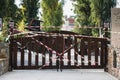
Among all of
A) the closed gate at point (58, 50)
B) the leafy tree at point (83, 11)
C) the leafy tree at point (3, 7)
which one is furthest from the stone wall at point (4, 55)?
the leafy tree at point (83, 11)

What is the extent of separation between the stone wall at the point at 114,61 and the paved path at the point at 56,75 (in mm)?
236

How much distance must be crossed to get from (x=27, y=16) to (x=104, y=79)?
3160 centimetres

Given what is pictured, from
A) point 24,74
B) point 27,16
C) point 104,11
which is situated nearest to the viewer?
point 24,74

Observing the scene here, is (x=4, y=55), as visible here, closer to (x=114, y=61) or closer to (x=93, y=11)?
(x=114, y=61)

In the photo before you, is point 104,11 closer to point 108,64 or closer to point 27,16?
point 27,16

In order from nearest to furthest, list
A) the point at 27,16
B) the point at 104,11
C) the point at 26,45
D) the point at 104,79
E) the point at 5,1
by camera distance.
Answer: the point at 104,79 < the point at 26,45 < the point at 5,1 < the point at 104,11 < the point at 27,16

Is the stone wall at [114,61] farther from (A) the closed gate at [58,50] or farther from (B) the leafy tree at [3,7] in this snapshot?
(B) the leafy tree at [3,7]

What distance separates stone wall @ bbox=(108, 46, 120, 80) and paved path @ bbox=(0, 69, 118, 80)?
24 cm

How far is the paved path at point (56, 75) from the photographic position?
1653 cm

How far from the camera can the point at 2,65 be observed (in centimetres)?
1731

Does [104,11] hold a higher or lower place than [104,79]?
higher

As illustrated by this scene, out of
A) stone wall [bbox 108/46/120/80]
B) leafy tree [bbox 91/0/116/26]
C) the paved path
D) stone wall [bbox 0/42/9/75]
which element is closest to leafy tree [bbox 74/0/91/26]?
leafy tree [bbox 91/0/116/26]

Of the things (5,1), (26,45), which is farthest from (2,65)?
(5,1)

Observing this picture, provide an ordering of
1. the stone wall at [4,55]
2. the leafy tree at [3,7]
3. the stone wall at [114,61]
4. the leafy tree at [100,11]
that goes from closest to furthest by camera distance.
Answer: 1. the stone wall at [114,61]
2. the stone wall at [4,55]
3. the leafy tree at [3,7]
4. the leafy tree at [100,11]
